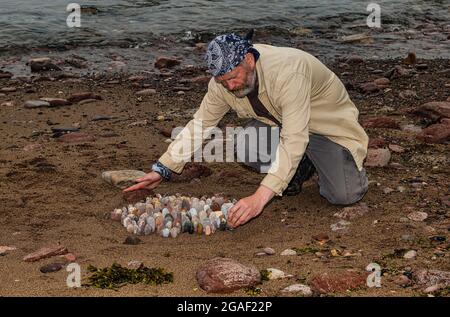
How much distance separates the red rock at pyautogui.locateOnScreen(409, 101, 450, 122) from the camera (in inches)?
291

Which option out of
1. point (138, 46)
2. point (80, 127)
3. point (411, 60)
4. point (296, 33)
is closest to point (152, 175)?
point (80, 127)

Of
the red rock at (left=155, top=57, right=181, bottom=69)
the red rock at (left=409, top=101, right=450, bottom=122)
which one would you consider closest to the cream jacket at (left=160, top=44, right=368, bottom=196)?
the red rock at (left=409, top=101, right=450, bottom=122)

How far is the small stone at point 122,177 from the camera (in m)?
5.88

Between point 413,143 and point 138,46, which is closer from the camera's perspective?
point 413,143

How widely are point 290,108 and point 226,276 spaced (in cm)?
127

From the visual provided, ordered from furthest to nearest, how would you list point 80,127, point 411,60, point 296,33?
point 296,33 → point 411,60 → point 80,127

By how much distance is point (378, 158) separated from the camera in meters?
6.27

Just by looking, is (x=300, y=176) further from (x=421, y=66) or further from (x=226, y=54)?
(x=421, y=66)

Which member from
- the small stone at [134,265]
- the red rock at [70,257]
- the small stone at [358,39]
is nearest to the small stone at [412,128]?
the small stone at [134,265]

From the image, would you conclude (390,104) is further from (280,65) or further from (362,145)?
(280,65)

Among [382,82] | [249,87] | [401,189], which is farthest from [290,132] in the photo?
[382,82]

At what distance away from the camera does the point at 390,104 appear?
333 inches

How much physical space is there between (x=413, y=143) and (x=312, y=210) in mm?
1919

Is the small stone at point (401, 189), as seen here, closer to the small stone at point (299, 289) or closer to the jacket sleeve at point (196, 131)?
the jacket sleeve at point (196, 131)
